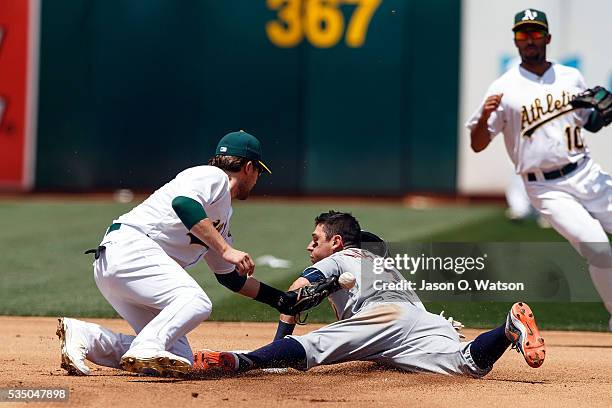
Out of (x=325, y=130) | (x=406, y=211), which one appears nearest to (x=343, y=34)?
(x=325, y=130)

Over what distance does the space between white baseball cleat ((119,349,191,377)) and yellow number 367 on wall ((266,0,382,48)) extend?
43.3 ft

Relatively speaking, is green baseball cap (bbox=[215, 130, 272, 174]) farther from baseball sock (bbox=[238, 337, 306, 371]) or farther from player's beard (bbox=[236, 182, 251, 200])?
baseball sock (bbox=[238, 337, 306, 371])

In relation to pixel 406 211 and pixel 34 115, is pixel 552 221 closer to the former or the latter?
pixel 406 211

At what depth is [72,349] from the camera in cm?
629

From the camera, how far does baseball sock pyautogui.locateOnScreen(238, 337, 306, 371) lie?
644cm

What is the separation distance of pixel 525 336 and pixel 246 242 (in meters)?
7.57

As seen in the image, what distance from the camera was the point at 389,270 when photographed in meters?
6.69

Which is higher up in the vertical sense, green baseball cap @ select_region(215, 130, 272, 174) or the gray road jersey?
green baseball cap @ select_region(215, 130, 272, 174)

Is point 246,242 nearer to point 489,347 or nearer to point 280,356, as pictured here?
point 280,356

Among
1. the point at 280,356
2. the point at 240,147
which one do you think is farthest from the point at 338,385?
the point at 240,147

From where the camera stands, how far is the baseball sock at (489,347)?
20.9 feet

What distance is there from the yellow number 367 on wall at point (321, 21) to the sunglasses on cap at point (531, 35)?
34.4 ft

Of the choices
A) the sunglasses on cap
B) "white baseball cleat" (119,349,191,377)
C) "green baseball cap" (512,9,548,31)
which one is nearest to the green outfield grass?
the sunglasses on cap

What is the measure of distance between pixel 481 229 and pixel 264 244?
112 inches
